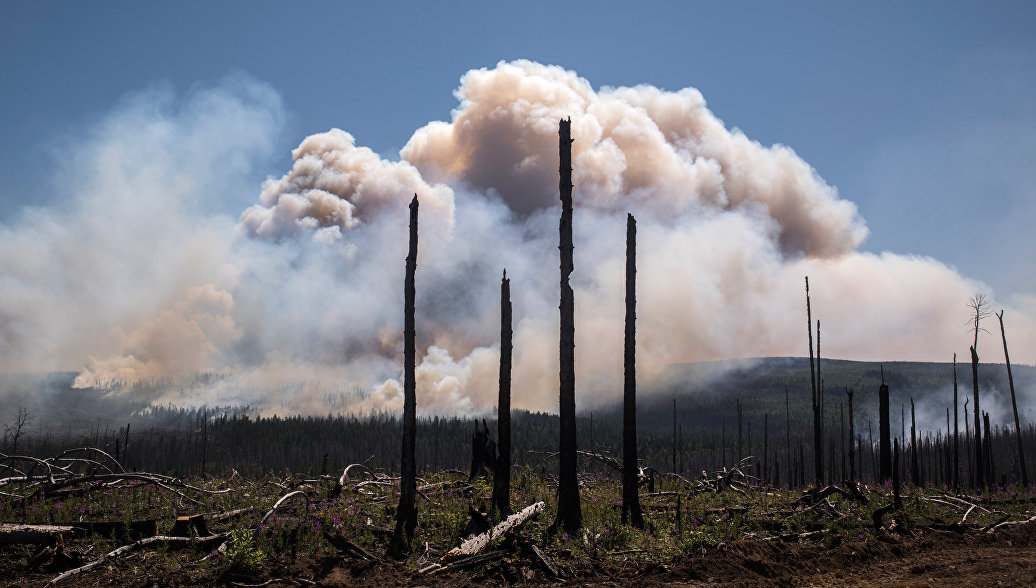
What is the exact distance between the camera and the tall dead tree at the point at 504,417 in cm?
1675

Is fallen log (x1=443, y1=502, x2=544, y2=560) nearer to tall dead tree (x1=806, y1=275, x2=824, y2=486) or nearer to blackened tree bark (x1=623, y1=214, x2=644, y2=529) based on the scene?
blackened tree bark (x1=623, y1=214, x2=644, y2=529)

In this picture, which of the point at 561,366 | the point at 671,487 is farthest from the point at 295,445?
the point at 561,366

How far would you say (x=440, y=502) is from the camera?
1900 cm

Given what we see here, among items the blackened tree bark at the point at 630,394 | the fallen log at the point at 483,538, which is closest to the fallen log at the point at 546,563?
the fallen log at the point at 483,538

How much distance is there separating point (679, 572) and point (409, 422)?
7812 mm

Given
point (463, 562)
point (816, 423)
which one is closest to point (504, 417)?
point (463, 562)

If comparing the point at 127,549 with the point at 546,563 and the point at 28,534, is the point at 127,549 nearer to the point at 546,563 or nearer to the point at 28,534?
the point at 28,534

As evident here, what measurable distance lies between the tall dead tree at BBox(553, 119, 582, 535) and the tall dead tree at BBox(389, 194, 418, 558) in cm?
373

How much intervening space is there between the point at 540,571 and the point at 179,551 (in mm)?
7898

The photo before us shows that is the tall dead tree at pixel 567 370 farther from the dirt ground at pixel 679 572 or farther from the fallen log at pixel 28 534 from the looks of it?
the fallen log at pixel 28 534

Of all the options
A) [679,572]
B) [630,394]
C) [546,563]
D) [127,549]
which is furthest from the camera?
[630,394]

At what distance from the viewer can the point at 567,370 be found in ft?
57.2


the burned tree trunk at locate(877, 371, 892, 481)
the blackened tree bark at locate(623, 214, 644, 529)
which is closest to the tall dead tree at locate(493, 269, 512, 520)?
the blackened tree bark at locate(623, 214, 644, 529)

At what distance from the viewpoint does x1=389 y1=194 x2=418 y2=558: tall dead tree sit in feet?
48.3
